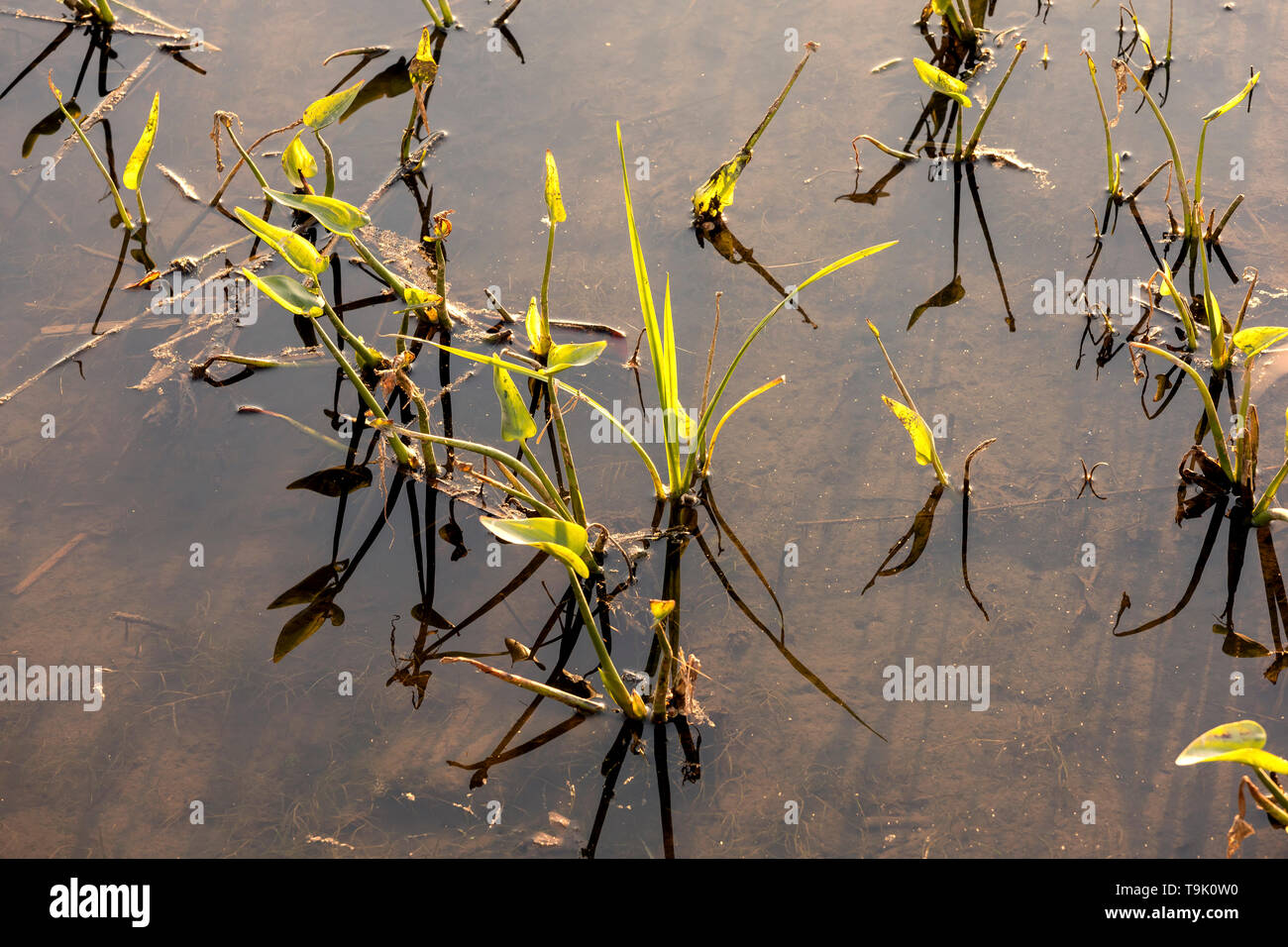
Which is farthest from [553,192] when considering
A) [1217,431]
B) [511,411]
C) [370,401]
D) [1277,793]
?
[1277,793]

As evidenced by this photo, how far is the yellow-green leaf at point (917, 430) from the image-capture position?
7.81 ft

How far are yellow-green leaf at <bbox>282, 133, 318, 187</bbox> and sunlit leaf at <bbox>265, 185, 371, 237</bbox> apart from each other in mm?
578

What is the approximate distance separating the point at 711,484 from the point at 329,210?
120cm

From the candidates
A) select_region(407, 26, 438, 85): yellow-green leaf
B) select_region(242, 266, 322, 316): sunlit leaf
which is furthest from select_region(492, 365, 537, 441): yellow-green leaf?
select_region(407, 26, 438, 85): yellow-green leaf

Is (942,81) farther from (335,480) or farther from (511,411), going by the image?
(335,480)

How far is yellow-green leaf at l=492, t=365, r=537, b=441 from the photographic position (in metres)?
2.19

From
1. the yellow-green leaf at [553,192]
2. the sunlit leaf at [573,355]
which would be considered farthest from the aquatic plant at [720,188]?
the sunlit leaf at [573,355]

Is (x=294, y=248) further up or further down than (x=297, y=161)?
further down

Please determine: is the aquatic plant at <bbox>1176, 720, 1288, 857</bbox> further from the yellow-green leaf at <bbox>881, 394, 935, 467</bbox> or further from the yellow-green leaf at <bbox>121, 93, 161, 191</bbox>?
the yellow-green leaf at <bbox>121, 93, 161, 191</bbox>

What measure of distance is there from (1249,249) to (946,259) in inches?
36.1

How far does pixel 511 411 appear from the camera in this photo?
2211 mm
